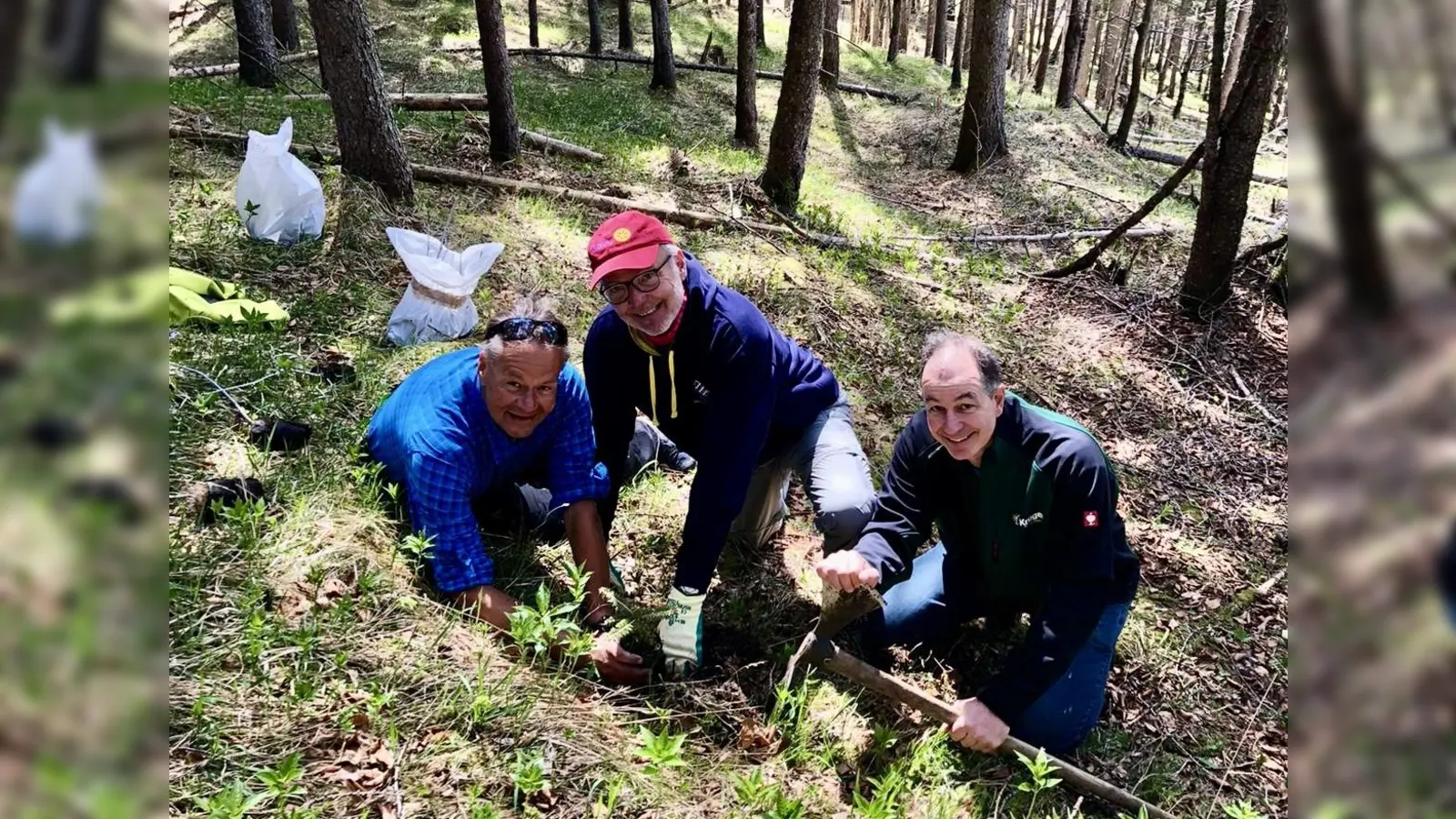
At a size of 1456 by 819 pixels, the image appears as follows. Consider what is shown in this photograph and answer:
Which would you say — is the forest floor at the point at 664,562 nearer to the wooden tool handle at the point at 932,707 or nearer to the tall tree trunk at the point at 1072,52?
the wooden tool handle at the point at 932,707

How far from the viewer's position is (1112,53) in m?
24.6

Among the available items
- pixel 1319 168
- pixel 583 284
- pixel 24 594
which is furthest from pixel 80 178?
pixel 583 284

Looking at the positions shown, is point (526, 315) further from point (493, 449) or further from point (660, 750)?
point (660, 750)

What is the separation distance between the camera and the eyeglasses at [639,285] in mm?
3271

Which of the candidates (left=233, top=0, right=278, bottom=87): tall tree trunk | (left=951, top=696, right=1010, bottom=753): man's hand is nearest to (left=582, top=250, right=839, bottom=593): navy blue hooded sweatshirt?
(left=951, top=696, right=1010, bottom=753): man's hand

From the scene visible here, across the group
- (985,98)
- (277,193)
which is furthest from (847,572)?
(985,98)

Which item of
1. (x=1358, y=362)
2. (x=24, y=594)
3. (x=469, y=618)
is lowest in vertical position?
(x=469, y=618)

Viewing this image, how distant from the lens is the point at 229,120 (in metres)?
7.41

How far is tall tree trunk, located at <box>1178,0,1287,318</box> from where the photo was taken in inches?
235

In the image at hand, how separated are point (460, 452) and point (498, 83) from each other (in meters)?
5.77

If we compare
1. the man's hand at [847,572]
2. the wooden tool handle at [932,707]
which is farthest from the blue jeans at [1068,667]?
the man's hand at [847,572]

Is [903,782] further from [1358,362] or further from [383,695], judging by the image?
[1358,362]

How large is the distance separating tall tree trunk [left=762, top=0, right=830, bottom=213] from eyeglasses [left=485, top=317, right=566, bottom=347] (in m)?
5.54

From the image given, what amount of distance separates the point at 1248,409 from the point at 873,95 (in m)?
12.8
